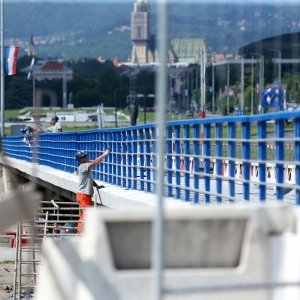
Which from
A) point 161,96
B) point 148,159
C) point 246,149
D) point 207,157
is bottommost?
point 148,159

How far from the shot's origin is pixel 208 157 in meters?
15.7

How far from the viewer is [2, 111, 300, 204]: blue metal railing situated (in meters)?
12.7

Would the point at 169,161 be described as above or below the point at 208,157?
below

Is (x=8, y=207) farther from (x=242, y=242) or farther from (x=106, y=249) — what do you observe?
(x=242, y=242)

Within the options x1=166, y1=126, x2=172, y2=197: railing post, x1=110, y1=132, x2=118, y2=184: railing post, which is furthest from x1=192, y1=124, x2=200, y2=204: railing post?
x1=110, y1=132, x2=118, y2=184: railing post

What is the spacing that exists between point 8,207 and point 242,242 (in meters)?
1.59

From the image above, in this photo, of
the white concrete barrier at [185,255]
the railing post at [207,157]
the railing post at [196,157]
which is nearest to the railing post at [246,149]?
the railing post at [207,157]

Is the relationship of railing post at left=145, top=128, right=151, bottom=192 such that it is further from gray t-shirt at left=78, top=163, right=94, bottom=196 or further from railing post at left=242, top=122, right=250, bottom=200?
railing post at left=242, top=122, right=250, bottom=200

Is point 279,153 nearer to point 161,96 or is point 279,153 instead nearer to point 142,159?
point 161,96

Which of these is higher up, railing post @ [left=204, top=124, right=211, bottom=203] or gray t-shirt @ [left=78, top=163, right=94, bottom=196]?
railing post @ [left=204, top=124, right=211, bottom=203]

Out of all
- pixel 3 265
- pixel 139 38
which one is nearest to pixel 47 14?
pixel 139 38

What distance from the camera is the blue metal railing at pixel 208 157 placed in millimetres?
12656

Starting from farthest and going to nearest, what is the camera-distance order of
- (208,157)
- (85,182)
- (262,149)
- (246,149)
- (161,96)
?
(85,182) < (208,157) < (246,149) < (262,149) < (161,96)

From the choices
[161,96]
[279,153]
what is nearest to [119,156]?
[279,153]
